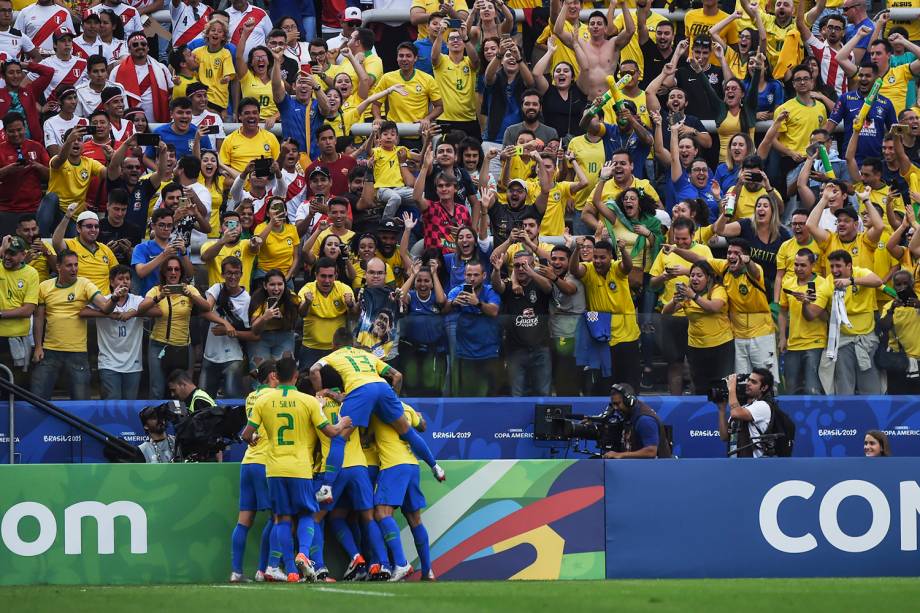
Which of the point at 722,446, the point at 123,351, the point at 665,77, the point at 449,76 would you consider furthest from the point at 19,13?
the point at 722,446

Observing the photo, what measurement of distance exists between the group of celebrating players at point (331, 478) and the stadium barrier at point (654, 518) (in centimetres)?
41

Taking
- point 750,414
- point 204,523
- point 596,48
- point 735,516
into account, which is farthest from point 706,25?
point 204,523

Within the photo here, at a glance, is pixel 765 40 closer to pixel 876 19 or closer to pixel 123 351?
pixel 876 19

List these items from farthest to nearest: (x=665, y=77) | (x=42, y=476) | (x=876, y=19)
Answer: (x=876, y=19)
(x=665, y=77)
(x=42, y=476)

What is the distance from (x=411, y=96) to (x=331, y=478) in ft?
27.4

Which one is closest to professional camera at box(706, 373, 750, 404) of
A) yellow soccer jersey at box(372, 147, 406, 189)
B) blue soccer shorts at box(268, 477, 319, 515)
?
blue soccer shorts at box(268, 477, 319, 515)

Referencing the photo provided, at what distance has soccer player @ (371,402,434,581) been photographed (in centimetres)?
1398

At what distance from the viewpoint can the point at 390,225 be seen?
18.3 metres

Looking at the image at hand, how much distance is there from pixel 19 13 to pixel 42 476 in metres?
10.4

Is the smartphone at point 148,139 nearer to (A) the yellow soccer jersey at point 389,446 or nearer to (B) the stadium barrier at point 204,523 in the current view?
(B) the stadium barrier at point 204,523

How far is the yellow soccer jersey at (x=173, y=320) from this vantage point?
16.5 metres

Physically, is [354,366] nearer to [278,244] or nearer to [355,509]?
[355,509]

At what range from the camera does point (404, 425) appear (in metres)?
14.2

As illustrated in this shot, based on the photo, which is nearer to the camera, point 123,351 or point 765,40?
point 123,351
